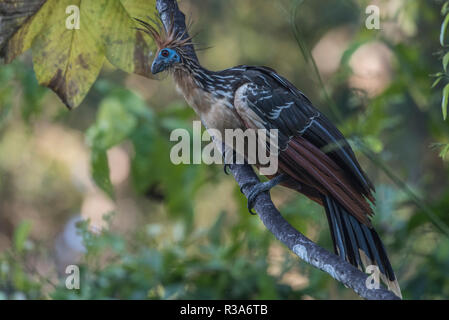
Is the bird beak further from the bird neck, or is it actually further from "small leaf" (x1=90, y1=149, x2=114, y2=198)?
"small leaf" (x1=90, y1=149, x2=114, y2=198)

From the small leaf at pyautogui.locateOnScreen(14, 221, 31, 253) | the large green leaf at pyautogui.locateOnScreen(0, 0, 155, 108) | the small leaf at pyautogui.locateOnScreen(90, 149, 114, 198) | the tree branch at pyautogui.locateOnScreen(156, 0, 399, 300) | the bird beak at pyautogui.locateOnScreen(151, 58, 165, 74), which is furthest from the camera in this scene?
the small leaf at pyautogui.locateOnScreen(14, 221, 31, 253)

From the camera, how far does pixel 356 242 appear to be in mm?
1915

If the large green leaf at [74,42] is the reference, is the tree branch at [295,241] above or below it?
below

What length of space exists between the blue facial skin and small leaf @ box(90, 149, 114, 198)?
0.57 meters

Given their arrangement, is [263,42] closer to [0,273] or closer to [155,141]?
[155,141]

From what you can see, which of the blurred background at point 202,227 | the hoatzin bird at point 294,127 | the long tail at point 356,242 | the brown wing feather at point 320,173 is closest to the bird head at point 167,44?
the hoatzin bird at point 294,127

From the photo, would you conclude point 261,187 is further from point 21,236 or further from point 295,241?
point 21,236

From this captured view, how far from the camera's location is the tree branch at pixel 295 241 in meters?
1.33

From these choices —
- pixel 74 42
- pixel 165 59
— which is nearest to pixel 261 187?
pixel 165 59

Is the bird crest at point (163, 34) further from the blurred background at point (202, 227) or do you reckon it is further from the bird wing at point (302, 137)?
the bird wing at point (302, 137)

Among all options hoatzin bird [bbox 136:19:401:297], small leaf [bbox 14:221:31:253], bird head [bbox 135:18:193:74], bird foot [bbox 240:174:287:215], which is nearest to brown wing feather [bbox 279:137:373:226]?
hoatzin bird [bbox 136:19:401:297]

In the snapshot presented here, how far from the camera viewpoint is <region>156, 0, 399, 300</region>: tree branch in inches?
52.5

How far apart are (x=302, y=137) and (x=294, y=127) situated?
0.16 ft

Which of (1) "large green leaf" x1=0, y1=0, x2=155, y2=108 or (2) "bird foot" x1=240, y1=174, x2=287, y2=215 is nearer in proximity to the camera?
(1) "large green leaf" x1=0, y1=0, x2=155, y2=108
